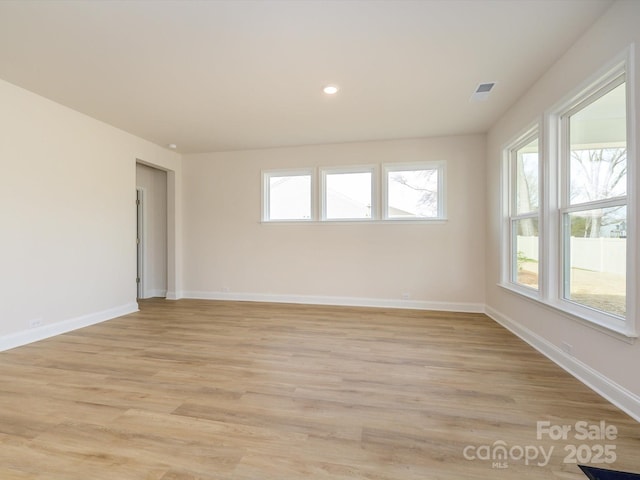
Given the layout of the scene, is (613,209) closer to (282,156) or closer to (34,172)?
(282,156)

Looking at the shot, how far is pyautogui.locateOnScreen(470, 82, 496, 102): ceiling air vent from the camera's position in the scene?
316cm

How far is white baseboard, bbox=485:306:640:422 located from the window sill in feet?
1.07

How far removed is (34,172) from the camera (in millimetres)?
3318

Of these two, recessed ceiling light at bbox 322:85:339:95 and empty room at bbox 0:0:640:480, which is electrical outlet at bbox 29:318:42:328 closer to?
empty room at bbox 0:0:640:480

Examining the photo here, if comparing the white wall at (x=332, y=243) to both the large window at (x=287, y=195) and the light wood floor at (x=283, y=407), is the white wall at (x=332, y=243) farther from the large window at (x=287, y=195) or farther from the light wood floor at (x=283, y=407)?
the light wood floor at (x=283, y=407)

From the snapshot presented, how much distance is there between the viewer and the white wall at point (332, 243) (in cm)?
474

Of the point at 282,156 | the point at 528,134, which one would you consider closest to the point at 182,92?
the point at 282,156

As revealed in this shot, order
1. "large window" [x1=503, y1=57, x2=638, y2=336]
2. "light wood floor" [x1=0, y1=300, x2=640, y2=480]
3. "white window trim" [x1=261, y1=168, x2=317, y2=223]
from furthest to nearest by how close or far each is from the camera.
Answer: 1. "white window trim" [x1=261, y1=168, x2=317, y2=223]
2. "large window" [x1=503, y1=57, x2=638, y2=336]
3. "light wood floor" [x1=0, y1=300, x2=640, y2=480]

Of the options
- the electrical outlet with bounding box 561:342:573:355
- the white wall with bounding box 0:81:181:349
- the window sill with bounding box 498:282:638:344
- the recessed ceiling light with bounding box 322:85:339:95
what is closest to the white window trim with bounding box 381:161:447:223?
the window sill with bounding box 498:282:638:344

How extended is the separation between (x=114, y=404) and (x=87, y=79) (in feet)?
10.2

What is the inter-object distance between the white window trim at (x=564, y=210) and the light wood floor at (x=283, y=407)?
0.55 m

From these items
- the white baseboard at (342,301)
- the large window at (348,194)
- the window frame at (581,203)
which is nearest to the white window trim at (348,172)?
the large window at (348,194)

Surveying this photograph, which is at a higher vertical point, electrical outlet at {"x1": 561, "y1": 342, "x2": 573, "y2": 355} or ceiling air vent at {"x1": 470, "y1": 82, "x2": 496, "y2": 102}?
ceiling air vent at {"x1": 470, "y1": 82, "x2": 496, "y2": 102}

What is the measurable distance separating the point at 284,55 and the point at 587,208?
2.84m
